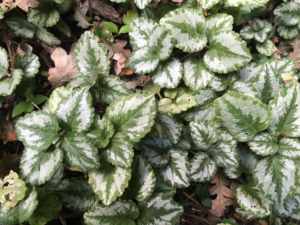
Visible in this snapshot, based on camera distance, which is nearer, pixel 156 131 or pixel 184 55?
pixel 156 131

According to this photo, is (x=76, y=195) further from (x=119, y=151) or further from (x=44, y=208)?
(x=119, y=151)

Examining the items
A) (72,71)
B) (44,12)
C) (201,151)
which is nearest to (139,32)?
(72,71)

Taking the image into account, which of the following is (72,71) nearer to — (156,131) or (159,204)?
(156,131)

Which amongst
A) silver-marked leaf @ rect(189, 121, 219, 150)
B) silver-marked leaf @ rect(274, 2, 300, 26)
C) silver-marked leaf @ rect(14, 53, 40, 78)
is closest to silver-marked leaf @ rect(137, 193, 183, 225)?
silver-marked leaf @ rect(189, 121, 219, 150)

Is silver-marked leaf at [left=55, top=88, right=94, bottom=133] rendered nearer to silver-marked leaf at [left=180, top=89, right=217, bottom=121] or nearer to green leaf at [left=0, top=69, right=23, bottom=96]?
green leaf at [left=0, top=69, right=23, bottom=96]

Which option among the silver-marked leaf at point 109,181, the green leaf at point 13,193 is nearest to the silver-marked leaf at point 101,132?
the silver-marked leaf at point 109,181
